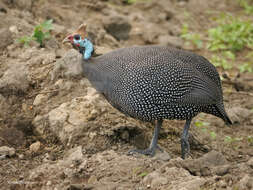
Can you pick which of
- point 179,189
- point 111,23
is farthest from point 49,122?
point 111,23

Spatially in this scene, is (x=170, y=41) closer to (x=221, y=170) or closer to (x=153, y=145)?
(x=153, y=145)

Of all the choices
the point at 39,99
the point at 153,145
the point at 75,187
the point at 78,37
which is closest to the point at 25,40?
the point at 39,99

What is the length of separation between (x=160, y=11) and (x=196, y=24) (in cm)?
82

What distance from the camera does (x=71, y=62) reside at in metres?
4.79

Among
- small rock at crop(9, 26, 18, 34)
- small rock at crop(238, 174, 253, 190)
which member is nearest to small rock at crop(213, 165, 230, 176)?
small rock at crop(238, 174, 253, 190)

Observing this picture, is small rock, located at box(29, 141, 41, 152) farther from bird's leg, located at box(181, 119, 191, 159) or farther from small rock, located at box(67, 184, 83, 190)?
bird's leg, located at box(181, 119, 191, 159)

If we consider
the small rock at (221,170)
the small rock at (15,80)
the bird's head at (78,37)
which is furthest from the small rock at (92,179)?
the small rock at (15,80)

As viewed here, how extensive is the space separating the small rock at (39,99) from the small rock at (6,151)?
2.32 feet

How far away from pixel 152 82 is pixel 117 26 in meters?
3.66

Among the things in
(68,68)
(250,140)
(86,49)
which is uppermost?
(86,49)

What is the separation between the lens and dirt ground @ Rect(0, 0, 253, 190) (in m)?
3.59

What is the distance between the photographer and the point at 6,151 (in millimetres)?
3990

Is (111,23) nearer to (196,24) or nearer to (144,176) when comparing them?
(196,24)

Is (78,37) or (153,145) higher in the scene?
(78,37)
